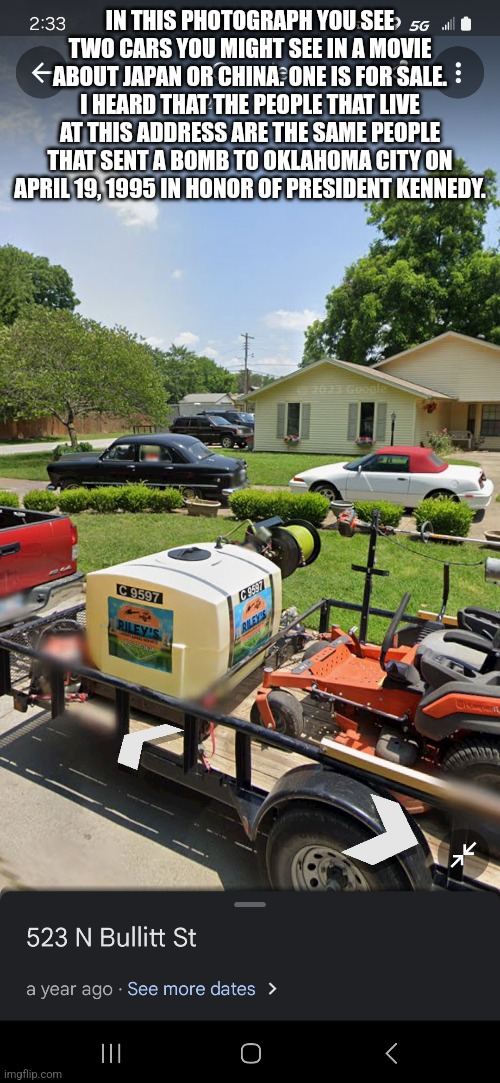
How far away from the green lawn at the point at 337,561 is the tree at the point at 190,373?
A: 73.0 meters

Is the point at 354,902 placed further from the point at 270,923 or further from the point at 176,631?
the point at 176,631

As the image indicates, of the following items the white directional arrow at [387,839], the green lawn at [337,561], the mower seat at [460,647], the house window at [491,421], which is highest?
the house window at [491,421]

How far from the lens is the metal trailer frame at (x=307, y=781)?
2.11 metres

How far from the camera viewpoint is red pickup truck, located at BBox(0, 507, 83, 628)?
4.89m

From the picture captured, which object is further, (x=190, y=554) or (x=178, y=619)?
(x=190, y=554)

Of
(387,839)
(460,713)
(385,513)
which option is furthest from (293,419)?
(387,839)

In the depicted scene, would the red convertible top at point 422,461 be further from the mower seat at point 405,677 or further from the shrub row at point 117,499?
the mower seat at point 405,677

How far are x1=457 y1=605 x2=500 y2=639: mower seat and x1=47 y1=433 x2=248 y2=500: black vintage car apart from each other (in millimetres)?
9535

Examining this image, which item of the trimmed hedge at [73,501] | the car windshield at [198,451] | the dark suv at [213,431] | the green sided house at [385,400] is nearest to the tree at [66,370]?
the dark suv at [213,431]

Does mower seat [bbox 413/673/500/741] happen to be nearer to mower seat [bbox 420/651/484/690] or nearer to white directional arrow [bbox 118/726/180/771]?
mower seat [bbox 420/651/484/690]

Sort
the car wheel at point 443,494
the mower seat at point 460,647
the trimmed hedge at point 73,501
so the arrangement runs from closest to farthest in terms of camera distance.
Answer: the mower seat at point 460,647 → the car wheel at point 443,494 → the trimmed hedge at point 73,501

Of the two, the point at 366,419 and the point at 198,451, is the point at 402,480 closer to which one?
the point at 198,451

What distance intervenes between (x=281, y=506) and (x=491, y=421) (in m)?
23.1

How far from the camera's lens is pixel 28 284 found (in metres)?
51.0
